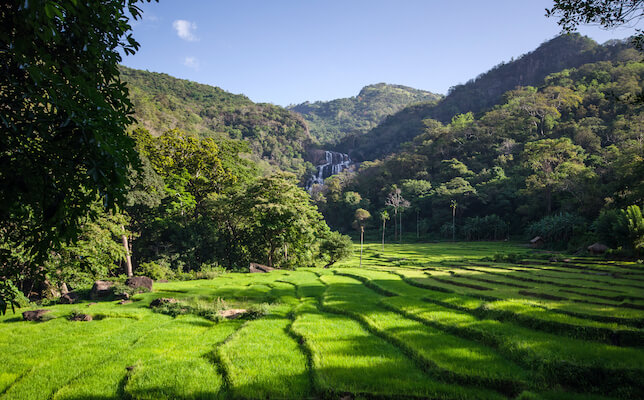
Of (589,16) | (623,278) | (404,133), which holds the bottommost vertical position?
(623,278)

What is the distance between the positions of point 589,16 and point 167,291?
22.1 meters

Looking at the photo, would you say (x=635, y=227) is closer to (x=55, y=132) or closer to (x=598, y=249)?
(x=598, y=249)

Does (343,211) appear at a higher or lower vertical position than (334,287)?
higher

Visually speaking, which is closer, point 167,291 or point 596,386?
point 596,386

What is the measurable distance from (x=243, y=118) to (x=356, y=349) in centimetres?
13176

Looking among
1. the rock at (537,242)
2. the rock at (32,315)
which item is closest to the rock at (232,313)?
the rock at (32,315)

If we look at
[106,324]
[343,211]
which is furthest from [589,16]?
[343,211]

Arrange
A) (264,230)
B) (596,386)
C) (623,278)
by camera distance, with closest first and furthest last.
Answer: (596,386) < (623,278) < (264,230)

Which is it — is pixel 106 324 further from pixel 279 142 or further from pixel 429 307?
pixel 279 142

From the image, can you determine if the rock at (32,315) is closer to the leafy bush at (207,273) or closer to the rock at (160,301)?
the rock at (160,301)

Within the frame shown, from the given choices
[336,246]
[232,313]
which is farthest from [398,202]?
[232,313]

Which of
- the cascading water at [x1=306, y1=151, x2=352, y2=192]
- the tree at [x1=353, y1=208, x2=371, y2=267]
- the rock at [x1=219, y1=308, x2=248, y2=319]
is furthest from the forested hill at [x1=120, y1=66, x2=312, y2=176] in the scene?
the rock at [x1=219, y1=308, x2=248, y2=319]

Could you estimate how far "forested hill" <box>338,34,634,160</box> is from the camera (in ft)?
451

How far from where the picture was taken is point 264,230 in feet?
97.2
